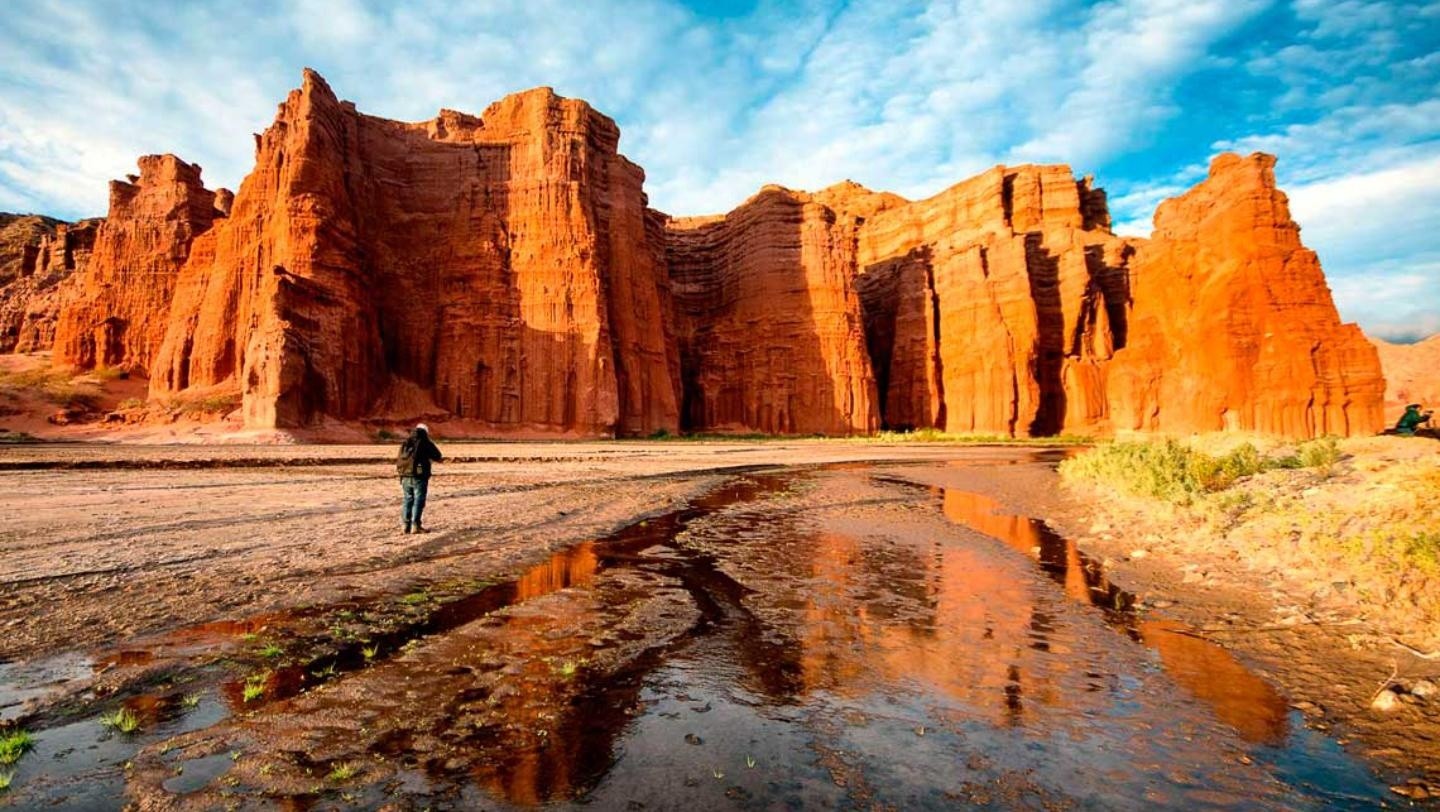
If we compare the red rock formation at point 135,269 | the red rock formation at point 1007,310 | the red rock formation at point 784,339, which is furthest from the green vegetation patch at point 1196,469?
the red rock formation at point 135,269

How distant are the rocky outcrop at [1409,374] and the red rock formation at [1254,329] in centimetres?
342

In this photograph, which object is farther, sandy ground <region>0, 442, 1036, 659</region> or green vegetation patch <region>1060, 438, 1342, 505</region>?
green vegetation patch <region>1060, 438, 1342, 505</region>

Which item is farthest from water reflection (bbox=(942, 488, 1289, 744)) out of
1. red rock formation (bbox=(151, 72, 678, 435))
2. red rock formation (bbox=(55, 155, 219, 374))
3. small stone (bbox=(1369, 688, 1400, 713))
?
red rock formation (bbox=(55, 155, 219, 374))

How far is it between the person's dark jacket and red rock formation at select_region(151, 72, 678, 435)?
3691cm

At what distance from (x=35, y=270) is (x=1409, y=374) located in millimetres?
129764

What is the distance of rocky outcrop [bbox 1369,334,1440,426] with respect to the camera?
144 feet

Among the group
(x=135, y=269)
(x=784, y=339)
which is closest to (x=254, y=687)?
(x=784, y=339)

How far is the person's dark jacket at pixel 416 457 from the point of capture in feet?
35.2

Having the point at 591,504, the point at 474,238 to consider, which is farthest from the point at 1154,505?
the point at 474,238

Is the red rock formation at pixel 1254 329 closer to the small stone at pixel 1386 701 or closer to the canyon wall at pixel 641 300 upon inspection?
the canyon wall at pixel 641 300

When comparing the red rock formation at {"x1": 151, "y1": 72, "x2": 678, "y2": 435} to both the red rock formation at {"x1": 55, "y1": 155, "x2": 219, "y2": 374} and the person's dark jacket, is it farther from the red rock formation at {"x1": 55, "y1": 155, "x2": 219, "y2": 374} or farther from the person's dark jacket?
the person's dark jacket

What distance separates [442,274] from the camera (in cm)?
5662

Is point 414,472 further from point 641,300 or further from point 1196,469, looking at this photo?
point 641,300

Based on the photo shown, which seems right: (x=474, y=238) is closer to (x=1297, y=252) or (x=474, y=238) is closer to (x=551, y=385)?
(x=551, y=385)
